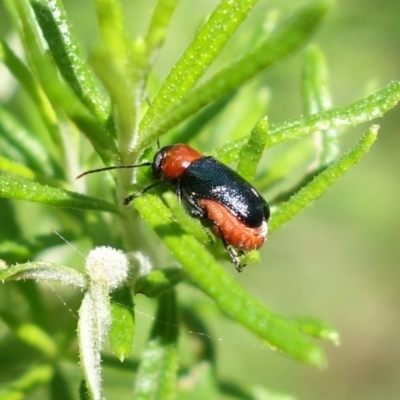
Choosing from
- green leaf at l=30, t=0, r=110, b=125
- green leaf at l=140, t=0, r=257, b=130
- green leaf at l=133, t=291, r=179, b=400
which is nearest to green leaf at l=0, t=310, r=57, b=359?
green leaf at l=133, t=291, r=179, b=400

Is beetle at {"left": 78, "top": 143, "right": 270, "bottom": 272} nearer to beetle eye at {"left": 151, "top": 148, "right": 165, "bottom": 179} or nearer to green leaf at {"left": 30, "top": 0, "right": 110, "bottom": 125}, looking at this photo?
beetle eye at {"left": 151, "top": 148, "right": 165, "bottom": 179}

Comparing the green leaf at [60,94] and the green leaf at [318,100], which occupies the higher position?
the green leaf at [318,100]

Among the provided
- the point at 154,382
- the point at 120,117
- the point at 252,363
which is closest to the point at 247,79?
the point at 120,117

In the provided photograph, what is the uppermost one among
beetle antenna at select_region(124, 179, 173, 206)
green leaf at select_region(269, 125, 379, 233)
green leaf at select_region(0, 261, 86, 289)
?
green leaf at select_region(269, 125, 379, 233)

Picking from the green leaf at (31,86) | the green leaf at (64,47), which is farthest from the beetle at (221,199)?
the green leaf at (31,86)

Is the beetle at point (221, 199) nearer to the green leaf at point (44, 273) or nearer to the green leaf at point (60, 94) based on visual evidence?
the green leaf at point (60, 94)

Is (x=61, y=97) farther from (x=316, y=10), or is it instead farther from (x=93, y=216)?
(x=93, y=216)

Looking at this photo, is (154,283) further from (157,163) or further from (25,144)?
(25,144)

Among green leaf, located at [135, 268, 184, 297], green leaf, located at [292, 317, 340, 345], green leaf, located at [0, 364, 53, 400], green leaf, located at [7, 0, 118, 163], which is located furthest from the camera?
green leaf, located at [0, 364, 53, 400]
